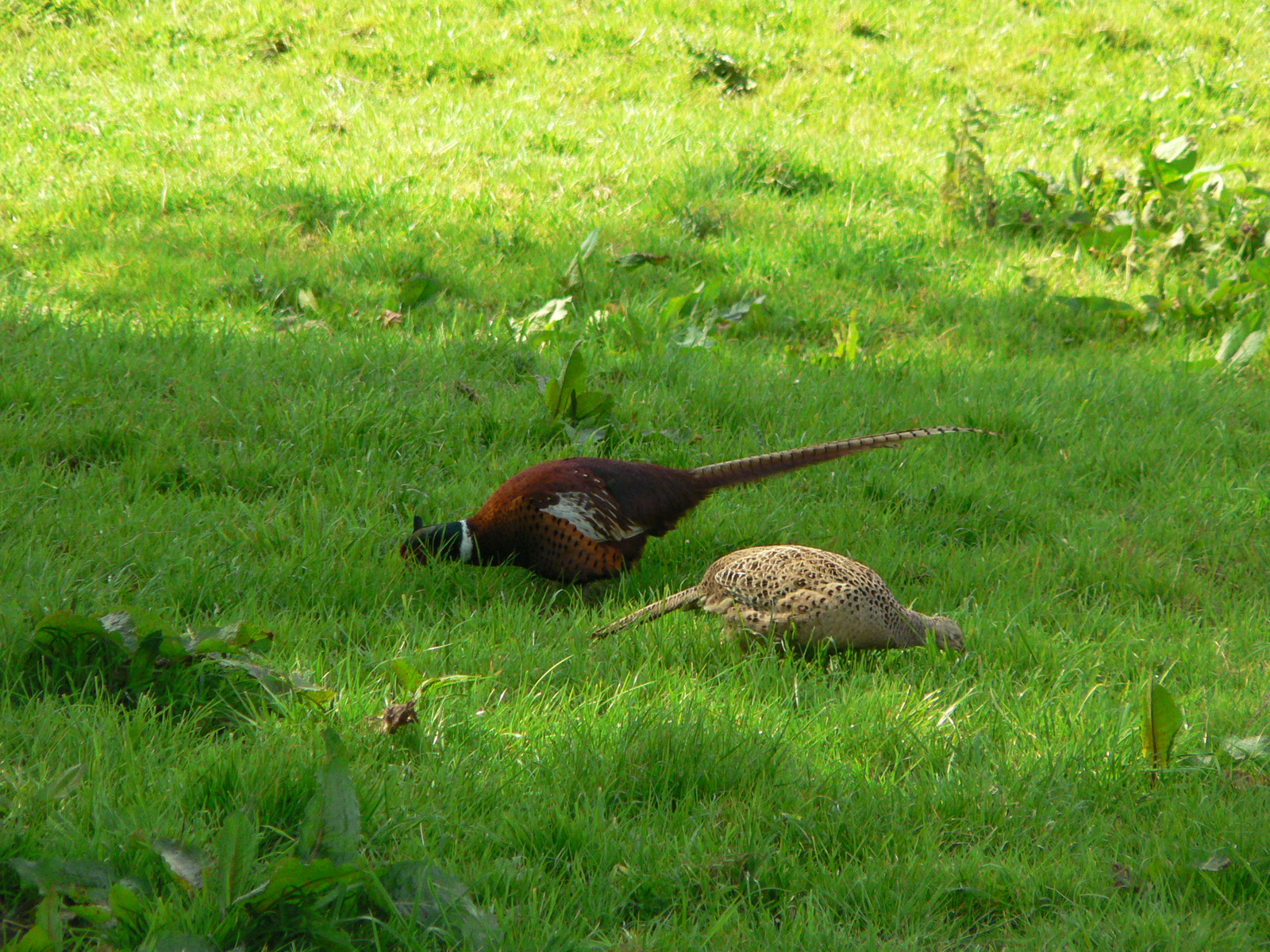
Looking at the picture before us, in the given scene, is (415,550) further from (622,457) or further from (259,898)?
(259,898)

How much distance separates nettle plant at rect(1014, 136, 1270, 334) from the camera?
21.0 feet

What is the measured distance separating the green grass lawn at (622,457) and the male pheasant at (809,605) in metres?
0.12

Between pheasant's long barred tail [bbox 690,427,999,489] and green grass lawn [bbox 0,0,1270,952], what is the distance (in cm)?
25

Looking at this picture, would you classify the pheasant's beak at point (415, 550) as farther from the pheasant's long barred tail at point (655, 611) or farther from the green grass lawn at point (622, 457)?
the pheasant's long barred tail at point (655, 611)

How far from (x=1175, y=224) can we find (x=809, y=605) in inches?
203

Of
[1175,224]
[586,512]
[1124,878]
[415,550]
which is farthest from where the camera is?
[1175,224]

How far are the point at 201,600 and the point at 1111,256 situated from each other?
5.98 meters

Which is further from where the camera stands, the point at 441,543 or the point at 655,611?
the point at 441,543

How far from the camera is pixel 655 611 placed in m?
3.62

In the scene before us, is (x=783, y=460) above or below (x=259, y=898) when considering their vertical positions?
below

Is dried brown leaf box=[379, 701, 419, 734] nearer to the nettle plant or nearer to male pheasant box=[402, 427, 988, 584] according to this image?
male pheasant box=[402, 427, 988, 584]

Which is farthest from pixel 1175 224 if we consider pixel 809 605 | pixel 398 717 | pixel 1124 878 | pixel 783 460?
pixel 398 717

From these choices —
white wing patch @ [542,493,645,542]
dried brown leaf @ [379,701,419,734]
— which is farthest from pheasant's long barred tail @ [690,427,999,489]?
dried brown leaf @ [379,701,419,734]

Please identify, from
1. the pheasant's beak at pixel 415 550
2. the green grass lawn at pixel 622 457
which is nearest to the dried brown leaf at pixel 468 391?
the green grass lawn at pixel 622 457
